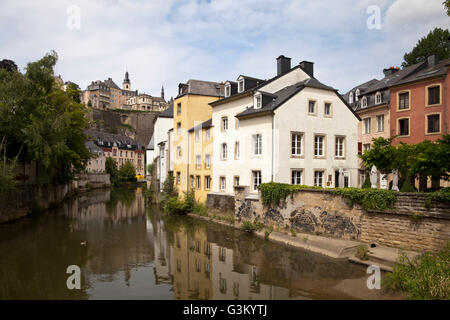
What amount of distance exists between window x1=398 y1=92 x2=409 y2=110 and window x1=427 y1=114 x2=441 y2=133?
227cm

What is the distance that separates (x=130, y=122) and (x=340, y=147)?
348 ft

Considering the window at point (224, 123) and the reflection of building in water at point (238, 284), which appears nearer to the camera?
the reflection of building in water at point (238, 284)

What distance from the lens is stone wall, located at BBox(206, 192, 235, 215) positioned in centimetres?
2432

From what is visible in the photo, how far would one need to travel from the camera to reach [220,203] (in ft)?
83.3

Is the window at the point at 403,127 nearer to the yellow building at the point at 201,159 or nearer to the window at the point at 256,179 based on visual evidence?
the window at the point at 256,179

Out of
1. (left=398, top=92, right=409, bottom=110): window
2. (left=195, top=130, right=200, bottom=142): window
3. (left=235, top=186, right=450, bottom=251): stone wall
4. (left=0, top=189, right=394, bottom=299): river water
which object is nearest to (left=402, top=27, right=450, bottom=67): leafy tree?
(left=398, top=92, right=409, bottom=110): window

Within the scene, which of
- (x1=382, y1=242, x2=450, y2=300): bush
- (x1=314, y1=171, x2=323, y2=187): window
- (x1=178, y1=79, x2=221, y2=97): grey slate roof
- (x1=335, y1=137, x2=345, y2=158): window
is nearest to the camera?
(x1=382, y1=242, x2=450, y2=300): bush

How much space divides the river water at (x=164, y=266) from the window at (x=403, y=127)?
17.1 meters

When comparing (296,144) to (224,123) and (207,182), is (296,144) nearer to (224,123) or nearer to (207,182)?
(224,123)

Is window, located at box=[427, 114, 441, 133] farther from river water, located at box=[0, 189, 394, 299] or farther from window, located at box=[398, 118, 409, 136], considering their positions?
river water, located at box=[0, 189, 394, 299]

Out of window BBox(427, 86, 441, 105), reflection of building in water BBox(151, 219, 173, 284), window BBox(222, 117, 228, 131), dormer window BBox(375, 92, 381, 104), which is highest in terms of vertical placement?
dormer window BBox(375, 92, 381, 104)

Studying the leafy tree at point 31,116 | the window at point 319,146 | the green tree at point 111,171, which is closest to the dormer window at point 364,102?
the window at point 319,146

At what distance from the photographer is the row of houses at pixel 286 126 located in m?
21.7
